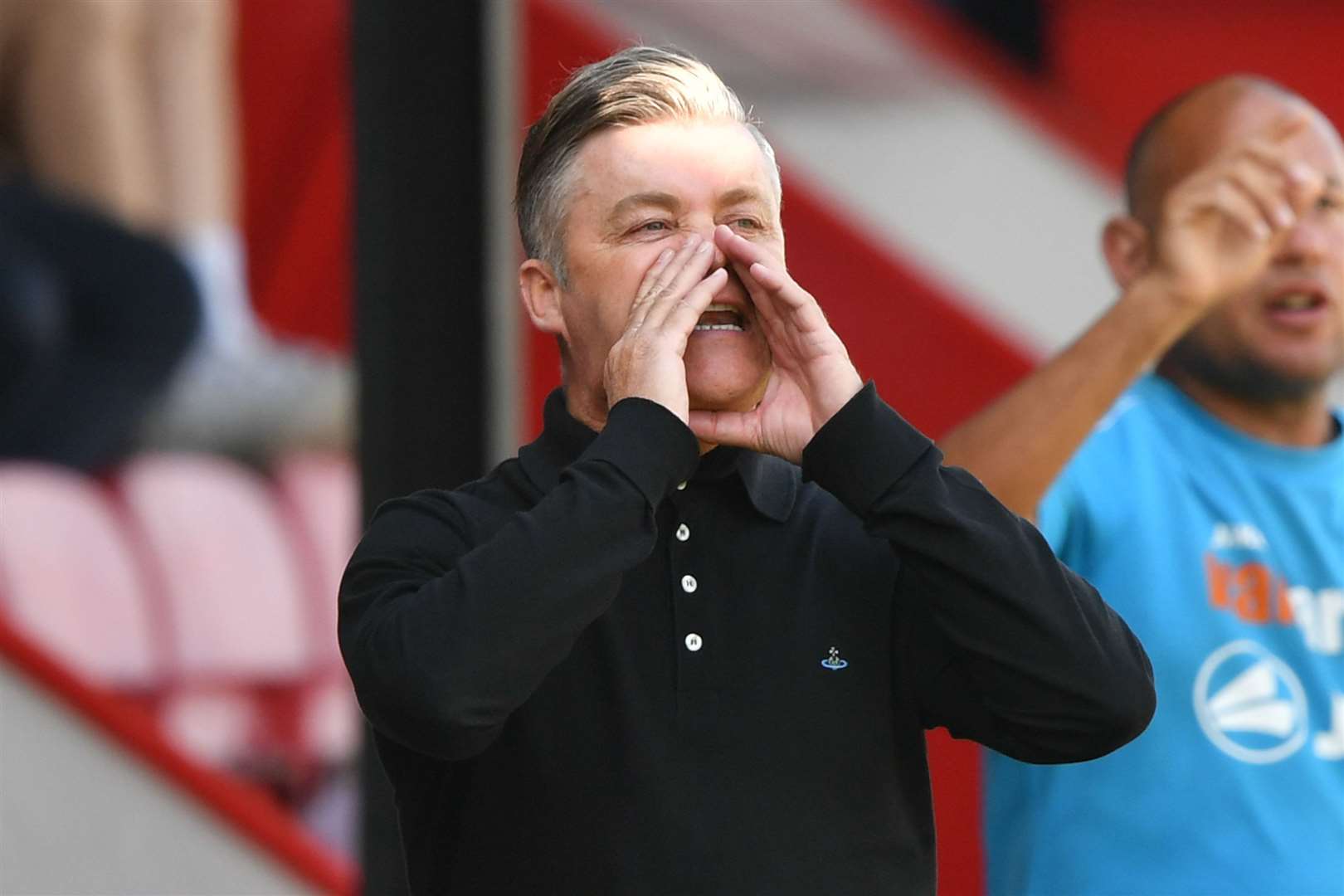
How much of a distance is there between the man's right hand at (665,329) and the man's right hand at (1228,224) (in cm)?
84

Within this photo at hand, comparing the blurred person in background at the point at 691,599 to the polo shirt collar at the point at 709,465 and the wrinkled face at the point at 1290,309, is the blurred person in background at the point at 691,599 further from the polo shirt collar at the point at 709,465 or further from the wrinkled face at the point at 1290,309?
the wrinkled face at the point at 1290,309

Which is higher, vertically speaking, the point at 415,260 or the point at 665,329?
the point at 665,329

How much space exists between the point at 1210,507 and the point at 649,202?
1.00 m

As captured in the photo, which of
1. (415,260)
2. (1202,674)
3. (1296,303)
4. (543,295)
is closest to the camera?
(543,295)

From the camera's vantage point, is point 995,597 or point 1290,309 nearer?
point 995,597

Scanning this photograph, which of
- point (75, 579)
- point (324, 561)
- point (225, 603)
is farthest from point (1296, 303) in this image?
point (75, 579)

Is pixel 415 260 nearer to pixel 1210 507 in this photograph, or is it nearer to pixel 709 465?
pixel 1210 507

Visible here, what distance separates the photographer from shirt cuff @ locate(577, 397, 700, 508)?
134cm

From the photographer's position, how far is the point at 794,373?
57.4 inches

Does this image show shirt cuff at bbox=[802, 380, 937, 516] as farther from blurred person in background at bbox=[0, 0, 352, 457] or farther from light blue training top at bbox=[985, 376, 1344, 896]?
blurred person in background at bbox=[0, 0, 352, 457]

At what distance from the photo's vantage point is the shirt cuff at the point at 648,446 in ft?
4.41

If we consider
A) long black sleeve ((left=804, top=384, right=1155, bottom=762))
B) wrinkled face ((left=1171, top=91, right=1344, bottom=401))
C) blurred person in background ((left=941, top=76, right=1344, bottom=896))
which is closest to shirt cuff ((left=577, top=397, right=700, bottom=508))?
long black sleeve ((left=804, top=384, right=1155, bottom=762))

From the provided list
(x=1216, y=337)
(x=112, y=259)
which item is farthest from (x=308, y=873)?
(x=1216, y=337)

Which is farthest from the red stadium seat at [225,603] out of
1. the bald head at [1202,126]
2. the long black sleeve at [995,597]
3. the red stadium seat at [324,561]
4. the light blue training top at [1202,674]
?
the long black sleeve at [995,597]
